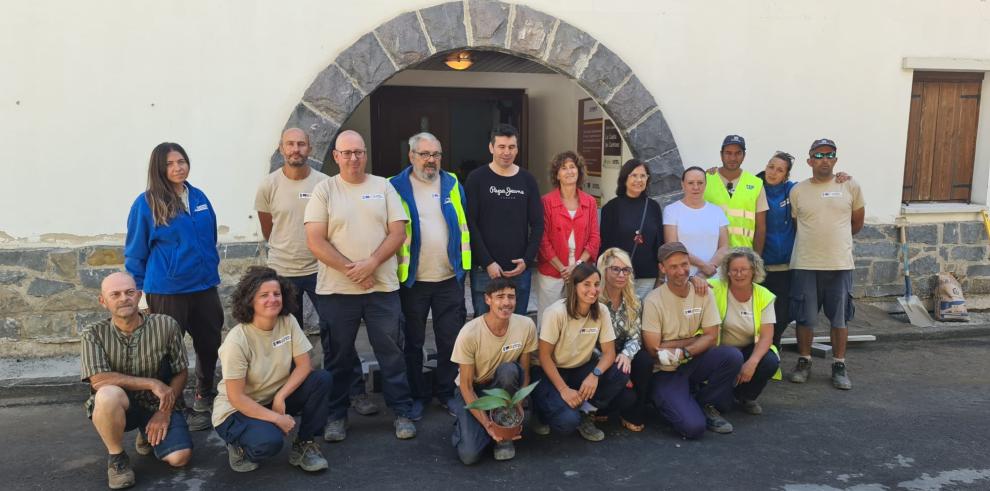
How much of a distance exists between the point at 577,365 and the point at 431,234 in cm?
110

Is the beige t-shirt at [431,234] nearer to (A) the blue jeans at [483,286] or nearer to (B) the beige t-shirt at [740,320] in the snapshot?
(A) the blue jeans at [483,286]

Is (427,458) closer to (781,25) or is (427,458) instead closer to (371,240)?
(371,240)

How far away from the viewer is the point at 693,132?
5.96m

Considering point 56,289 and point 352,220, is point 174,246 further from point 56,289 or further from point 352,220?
point 56,289

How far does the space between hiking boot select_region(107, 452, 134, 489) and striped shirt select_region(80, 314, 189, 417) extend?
9.5 inches

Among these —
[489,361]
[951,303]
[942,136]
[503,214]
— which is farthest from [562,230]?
[942,136]

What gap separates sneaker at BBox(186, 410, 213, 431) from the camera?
3.99 m

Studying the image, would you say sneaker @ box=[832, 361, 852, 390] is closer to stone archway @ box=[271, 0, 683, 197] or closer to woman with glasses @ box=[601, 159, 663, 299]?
woman with glasses @ box=[601, 159, 663, 299]

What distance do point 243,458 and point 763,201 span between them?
11.9 ft

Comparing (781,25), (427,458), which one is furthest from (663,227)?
(781,25)

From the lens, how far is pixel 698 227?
4.62 meters

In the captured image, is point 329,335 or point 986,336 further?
point 986,336

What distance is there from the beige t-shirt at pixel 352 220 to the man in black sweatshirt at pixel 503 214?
0.55 m

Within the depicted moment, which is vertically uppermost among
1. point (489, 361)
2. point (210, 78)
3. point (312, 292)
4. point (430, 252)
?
point (210, 78)
